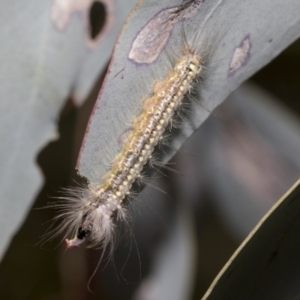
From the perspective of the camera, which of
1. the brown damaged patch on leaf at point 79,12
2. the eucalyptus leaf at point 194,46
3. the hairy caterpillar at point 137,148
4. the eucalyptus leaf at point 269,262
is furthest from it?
the brown damaged patch on leaf at point 79,12

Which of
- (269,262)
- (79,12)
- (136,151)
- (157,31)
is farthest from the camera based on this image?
(79,12)

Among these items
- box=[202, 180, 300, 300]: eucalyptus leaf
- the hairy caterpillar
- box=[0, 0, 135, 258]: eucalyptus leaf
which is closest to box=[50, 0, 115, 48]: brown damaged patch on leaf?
box=[0, 0, 135, 258]: eucalyptus leaf

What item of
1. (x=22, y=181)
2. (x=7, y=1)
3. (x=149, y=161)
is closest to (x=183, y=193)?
(x=149, y=161)

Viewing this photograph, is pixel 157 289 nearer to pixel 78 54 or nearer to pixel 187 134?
pixel 187 134

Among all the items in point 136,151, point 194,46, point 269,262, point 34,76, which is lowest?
point 269,262

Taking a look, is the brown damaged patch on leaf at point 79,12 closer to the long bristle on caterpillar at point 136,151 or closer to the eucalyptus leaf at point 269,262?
the long bristle on caterpillar at point 136,151

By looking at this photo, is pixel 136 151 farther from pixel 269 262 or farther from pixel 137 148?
pixel 269 262

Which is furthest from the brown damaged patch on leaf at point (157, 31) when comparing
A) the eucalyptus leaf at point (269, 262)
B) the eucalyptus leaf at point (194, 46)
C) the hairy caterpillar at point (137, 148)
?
the eucalyptus leaf at point (269, 262)

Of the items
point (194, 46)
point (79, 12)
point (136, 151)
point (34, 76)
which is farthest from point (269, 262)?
point (79, 12)

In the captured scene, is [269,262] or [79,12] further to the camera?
[79,12]
